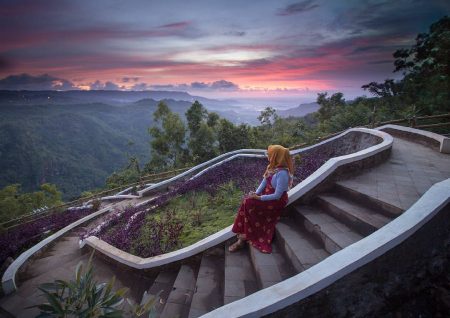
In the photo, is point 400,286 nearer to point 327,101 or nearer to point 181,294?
point 181,294

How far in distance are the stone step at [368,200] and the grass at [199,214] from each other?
2.66 meters

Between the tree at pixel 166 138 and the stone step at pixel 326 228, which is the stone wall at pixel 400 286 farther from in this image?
the tree at pixel 166 138

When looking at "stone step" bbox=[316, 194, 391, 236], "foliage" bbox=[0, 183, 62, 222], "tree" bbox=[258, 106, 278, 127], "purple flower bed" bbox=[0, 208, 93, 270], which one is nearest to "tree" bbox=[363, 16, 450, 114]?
"stone step" bbox=[316, 194, 391, 236]

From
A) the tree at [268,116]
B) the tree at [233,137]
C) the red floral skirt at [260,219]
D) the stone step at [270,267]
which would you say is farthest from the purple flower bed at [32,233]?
the tree at [268,116]

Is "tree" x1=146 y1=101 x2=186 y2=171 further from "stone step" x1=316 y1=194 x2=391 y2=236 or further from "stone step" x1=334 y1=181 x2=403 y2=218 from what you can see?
→ "stone step" x1=316 y1=194 x2=391 y2=236

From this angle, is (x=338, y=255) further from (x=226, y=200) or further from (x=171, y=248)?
(x=226, y=200)

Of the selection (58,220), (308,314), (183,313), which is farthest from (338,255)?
(58,220)

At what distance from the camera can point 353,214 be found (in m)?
4.14

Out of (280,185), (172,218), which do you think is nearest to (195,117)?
(172,218)

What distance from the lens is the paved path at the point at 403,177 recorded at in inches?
179

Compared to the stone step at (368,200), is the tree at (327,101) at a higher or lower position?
higher

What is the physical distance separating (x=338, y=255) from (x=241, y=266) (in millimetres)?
1874

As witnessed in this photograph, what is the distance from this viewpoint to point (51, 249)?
27.3 ft

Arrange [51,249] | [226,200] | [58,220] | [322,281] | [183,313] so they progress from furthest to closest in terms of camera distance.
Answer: [58,220], [51,249], [226,200], [183,313], [322,281]
